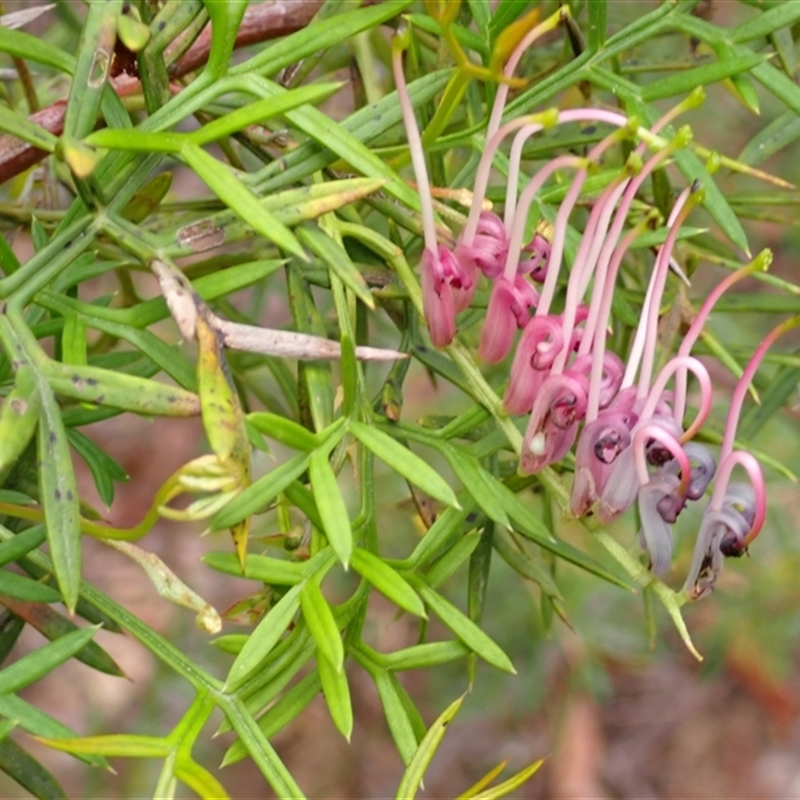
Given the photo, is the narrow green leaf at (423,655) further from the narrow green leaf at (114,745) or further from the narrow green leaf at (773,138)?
the narrow green leaf at (773,138)

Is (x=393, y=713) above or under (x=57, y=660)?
under

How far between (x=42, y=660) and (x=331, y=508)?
0.53 ft

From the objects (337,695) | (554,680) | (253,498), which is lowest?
(554,680)

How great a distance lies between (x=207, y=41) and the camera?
625 mm

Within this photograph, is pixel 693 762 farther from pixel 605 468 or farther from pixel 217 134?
pixel 217 134

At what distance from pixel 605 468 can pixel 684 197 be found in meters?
0.14

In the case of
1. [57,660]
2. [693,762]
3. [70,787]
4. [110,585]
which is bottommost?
[693,762]

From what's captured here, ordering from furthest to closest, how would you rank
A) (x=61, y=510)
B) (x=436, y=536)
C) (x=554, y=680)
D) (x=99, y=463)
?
(x=554, y=680), (x=99, y=463), (x=436, y=536), (x=61, y=510)

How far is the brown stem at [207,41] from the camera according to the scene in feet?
1.98

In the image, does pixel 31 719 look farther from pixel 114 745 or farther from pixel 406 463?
pixel 406 463

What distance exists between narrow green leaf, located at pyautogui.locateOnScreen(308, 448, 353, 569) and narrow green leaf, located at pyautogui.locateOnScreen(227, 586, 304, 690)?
5 centimetres

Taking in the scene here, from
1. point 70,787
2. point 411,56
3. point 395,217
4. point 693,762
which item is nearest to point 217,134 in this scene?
point 395,217

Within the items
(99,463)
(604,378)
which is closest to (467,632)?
(604,378)

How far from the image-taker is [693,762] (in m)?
2.01
